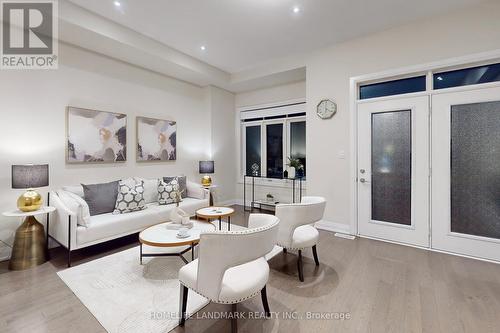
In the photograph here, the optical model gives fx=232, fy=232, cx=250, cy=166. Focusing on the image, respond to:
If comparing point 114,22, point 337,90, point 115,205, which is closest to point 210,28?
point 114,22

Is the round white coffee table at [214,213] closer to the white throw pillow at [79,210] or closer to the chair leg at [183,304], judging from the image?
the white throw pillow at [79,210]

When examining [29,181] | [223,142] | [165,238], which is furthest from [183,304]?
[223,142]

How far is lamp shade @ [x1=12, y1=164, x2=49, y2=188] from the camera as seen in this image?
8.88 feet

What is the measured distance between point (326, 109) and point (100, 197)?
3.96m

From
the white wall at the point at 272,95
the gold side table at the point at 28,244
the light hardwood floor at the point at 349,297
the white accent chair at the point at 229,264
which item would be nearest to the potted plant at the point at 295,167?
the white wall at the point at 272,95

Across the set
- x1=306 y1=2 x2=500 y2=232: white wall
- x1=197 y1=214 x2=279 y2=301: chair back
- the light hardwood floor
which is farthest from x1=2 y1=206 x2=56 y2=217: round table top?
x1=306 y1=2 x2=500 y2=232: white wall

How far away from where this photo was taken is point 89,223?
117 inches

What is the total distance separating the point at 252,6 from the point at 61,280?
393 centimetres

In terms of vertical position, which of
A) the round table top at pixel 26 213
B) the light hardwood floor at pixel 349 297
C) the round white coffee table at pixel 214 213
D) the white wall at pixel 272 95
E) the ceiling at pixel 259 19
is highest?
the ceiling at pixel 259 19

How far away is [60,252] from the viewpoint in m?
3.22

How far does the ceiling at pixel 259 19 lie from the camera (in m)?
2.98

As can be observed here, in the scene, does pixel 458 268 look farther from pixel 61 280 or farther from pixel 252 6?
pixel 61 280

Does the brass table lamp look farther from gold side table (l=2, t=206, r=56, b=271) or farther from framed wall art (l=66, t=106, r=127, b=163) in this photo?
framed wall art (l=66, t=106, r=127, b=163)

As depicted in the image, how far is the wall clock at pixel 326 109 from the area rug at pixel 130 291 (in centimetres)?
257
